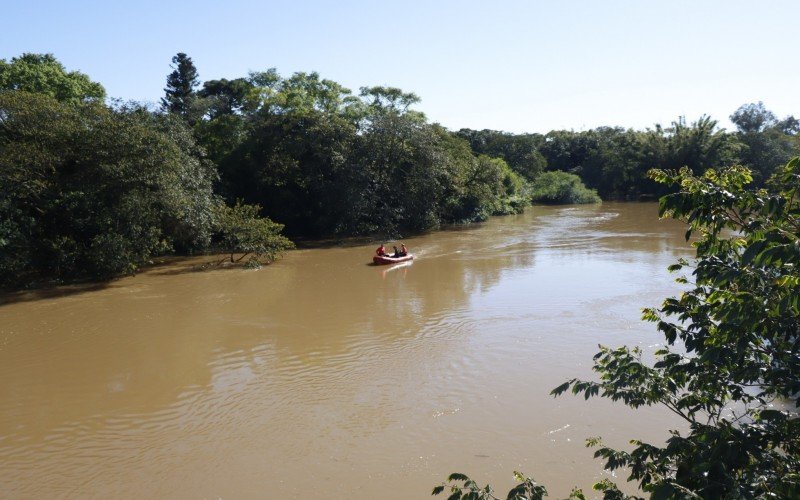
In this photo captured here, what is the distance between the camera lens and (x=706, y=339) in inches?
128

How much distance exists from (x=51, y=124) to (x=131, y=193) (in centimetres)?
308

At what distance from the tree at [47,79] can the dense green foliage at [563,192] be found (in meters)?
33.7

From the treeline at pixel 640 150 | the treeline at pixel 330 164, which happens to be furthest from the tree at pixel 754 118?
the treeline at pixel 330 164

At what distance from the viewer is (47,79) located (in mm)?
29094

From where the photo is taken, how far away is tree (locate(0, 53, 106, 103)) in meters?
27.5

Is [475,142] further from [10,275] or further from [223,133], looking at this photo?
[10,275]

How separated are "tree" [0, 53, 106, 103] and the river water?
15023mm

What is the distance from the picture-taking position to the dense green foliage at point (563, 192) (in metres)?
49.4

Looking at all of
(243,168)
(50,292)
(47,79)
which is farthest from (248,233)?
(47,79)

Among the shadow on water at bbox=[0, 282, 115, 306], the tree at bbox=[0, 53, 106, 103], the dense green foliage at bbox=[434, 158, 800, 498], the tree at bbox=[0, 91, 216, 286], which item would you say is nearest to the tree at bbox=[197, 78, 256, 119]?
the tree at bbox=[0, 53, 106, 103]

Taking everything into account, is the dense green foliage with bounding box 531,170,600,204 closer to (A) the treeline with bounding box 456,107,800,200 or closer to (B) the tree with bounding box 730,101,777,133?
(A) the treeline with bounding box 456,107,800,200

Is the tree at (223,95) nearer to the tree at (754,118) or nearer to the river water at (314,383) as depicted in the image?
the river water at (314,383)

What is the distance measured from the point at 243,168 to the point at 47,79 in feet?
36.1

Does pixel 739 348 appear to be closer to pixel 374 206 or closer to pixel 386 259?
pixel 386 259
